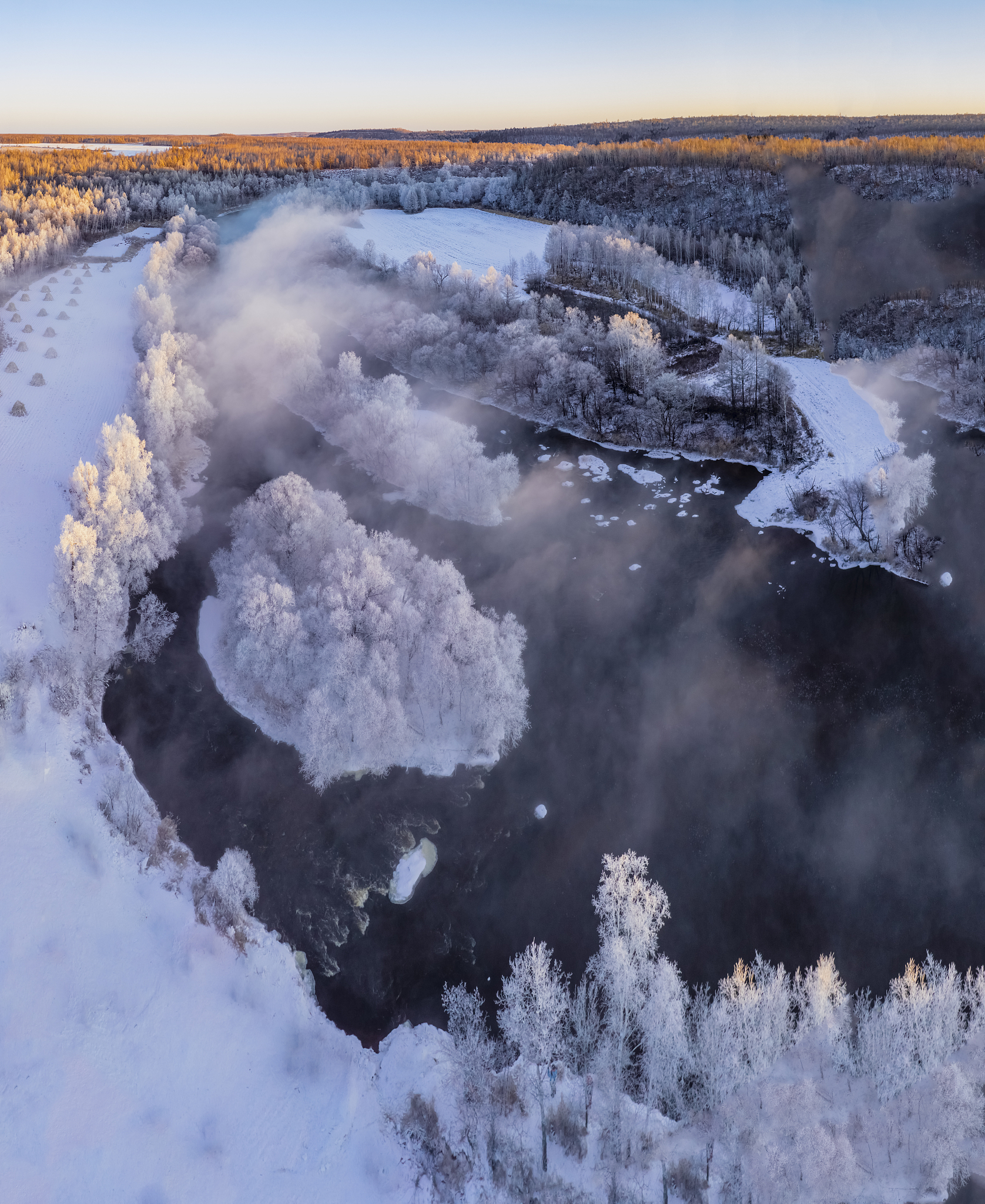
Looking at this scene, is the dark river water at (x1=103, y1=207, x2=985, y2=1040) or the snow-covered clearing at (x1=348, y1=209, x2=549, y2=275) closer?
the dark river water at (x1=103, y1=207, x2=985, y2=1040)

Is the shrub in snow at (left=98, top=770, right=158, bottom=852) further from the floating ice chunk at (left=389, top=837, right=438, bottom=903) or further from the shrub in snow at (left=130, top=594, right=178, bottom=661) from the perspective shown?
the floating ice chunk at (left=389, top=837, right=438, bottom=903)

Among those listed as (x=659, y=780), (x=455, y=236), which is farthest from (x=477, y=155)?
(x=659, y=780)

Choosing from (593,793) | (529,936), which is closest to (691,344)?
(593,793)

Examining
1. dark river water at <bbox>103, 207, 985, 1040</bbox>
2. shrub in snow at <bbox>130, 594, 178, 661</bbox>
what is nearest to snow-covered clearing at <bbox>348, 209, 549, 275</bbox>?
dark river water at <bbox>103, 207, 985, 1040</bbox>

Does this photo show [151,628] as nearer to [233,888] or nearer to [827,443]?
[233,888]

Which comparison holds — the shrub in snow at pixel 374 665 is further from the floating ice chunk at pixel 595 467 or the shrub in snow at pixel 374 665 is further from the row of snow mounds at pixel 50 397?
the floating ice chunk at pixel 595 467

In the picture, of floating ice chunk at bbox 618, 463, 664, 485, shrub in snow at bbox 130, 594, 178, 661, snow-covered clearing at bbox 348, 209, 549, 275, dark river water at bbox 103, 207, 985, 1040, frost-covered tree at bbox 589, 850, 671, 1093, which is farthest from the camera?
snow-covered clearing at bbox 348, 209, 549, 275

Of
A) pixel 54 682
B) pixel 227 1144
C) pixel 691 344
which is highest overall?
pixel 691 344

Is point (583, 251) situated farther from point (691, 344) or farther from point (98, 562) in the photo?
point (98, 562)
